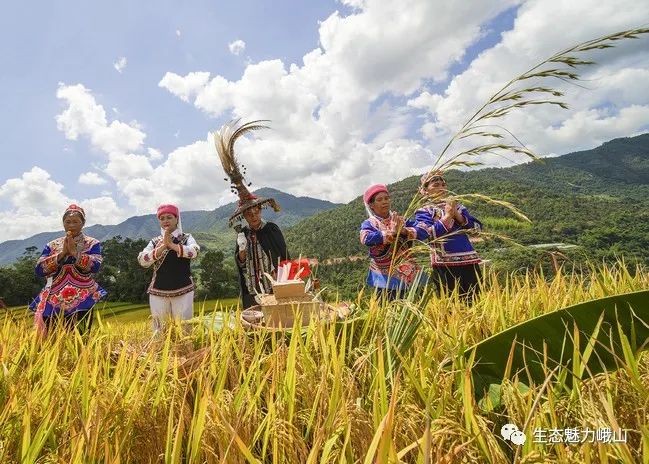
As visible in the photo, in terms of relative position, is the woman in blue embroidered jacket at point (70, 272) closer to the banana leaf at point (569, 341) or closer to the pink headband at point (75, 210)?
the pink headband at point (75, 210)

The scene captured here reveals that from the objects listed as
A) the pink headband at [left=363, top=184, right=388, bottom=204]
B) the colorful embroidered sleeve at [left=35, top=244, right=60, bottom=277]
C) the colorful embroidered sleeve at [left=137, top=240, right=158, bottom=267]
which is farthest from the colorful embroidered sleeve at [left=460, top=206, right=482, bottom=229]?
the colorful embroidered sleeve at [left=35, top=244, right=60, bottom=277]

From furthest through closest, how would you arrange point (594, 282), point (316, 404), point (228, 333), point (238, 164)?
point (238, 164), point (594, 282), point (228, 333), point (316, 404)

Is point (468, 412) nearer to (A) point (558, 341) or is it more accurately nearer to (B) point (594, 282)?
(A) point (558, 341)

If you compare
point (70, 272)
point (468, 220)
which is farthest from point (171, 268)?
point (468, 220)

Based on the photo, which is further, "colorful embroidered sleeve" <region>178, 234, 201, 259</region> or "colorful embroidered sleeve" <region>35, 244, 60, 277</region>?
"colorful embroidered sleeve" <region>178, 234, 201, 259</region>

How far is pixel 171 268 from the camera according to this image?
4500 millimetres

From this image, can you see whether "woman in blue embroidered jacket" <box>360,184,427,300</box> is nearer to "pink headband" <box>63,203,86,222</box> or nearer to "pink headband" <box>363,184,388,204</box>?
"pink headband" <box>363,184,388,204</box>

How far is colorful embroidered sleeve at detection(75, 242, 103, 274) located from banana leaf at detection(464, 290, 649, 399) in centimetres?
408

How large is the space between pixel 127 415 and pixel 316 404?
544 millimetres

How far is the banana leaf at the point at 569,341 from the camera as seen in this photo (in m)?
0.98

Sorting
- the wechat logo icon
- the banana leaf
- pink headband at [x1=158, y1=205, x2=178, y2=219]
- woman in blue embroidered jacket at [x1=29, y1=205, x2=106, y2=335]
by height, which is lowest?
the wechat logo icon

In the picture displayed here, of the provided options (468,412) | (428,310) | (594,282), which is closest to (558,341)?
(468,412)

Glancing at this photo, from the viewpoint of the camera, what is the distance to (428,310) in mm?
2105

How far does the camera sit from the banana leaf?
0.98m
